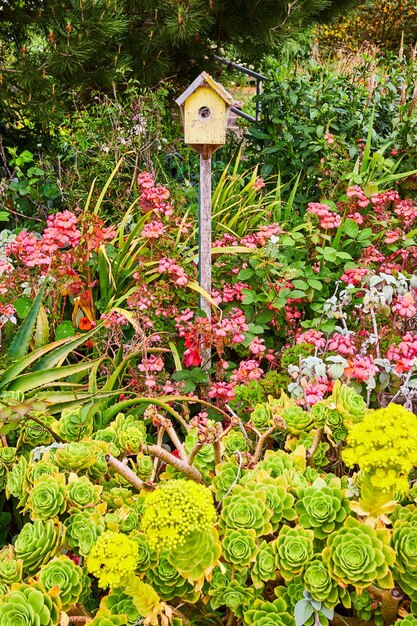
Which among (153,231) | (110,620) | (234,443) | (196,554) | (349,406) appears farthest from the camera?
(153,231)

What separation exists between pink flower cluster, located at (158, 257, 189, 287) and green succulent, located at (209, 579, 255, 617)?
140 cm

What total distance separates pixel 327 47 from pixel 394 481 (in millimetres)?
9859

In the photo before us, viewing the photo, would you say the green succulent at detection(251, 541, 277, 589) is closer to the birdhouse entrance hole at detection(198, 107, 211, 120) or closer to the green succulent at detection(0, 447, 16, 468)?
the green succulent at detection(0, 447, 16, 468)

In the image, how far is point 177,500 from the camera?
0.96 metres

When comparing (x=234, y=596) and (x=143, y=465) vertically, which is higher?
(x=143, y=465)

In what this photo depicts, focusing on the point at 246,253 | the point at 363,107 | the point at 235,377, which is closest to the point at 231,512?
the point at 235,377

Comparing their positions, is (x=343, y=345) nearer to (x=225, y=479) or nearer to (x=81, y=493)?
(x=225, y=479)

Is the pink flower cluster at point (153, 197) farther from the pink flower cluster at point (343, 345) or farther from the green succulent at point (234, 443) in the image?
the green succulent at point (234, 443)

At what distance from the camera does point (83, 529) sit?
1.30 metres

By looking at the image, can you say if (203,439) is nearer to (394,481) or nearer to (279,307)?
(394,481)

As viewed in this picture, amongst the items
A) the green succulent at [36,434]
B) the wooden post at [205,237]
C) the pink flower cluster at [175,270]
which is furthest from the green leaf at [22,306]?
the green succulent at [36,434]

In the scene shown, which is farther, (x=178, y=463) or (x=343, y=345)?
(x=343, y=345)

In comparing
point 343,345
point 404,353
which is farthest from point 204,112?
point 404,353

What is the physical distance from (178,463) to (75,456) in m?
0.24
